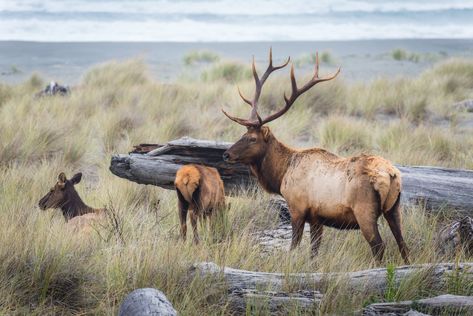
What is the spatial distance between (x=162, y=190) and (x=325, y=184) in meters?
3.51

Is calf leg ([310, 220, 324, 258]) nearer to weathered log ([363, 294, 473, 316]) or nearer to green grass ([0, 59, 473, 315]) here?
green grass ([0, 59, 473, 315])

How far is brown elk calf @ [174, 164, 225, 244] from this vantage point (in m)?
6.99

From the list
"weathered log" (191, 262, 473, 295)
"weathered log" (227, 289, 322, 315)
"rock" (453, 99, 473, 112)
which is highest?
"rock" (453, 99, 473, 112)

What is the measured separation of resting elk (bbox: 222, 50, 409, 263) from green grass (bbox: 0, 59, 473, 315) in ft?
0.85

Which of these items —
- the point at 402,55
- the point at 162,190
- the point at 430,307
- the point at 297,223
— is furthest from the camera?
the point at 402,55

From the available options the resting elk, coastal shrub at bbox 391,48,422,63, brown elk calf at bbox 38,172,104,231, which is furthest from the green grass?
coastal shrub at bbox 391,48,422,63

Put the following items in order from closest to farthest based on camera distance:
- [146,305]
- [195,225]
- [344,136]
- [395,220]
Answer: [146,305], [395,220], [195,225], [344,136]

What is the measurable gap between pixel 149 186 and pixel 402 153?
370 cm

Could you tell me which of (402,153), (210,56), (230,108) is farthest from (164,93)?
(210,56)

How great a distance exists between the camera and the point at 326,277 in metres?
5.49

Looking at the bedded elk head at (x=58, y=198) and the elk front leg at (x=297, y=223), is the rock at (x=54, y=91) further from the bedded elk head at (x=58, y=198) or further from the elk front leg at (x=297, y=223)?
the elk front leg at (x=297, y=223)

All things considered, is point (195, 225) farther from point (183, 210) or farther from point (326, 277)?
point (326, 277)

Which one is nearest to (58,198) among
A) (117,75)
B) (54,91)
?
(54,91)

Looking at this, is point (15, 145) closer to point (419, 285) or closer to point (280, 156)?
point (280, 156)
